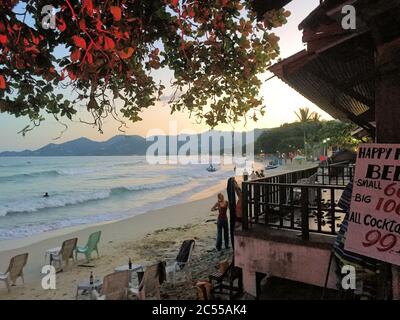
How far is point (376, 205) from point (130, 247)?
43.9 ft

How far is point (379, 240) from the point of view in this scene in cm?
362

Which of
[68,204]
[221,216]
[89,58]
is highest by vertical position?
[89,58]

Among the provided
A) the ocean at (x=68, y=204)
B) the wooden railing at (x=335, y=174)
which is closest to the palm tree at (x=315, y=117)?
the ocean at (x=68, y=204)

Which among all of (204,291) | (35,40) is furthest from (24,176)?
(35,40)

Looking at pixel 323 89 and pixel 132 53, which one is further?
pixel 323 89

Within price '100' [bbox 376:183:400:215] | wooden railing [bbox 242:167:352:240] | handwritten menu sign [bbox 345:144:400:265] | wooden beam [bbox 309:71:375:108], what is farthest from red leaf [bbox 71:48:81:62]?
wooden railing [bbox 242:167:352:240]

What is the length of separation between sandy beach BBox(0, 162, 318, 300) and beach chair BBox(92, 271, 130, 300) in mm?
1105

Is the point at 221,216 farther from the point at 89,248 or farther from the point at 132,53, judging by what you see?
the point at 132,53

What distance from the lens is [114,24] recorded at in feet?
10.5

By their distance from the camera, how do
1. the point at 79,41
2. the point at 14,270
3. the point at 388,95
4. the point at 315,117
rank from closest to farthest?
the point at 79,41
the point at 388,95
the point at 14,270
the point at 315,117

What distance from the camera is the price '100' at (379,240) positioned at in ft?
11.6

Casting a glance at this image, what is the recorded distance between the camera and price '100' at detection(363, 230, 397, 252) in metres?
3.53
